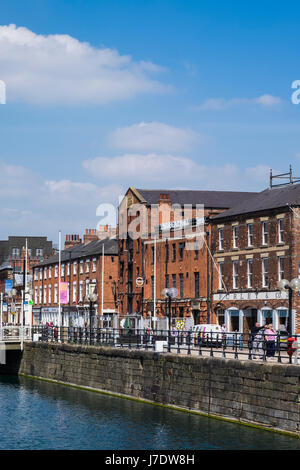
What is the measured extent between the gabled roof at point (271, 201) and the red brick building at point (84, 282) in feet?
72.3

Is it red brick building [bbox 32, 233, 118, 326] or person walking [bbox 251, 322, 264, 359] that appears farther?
red brick building [bbox 32, 233, 118, 326]

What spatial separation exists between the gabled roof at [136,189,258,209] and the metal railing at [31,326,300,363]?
68.2 feet

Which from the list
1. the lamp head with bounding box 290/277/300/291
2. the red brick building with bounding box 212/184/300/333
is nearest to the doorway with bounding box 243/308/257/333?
the red brick building with bounding box 212/184/300/333

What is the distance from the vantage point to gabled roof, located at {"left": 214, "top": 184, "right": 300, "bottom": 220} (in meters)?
59.9

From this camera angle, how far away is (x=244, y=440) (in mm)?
30250

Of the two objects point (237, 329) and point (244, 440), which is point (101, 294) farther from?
point (244, 440)

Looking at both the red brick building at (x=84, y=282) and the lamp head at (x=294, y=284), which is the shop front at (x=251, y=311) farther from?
the red brick building at (x=84, y=282)

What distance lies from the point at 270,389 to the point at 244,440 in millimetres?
2055

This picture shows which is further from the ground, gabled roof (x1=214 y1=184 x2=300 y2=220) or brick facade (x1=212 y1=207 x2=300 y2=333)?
gabled roof (x1=214 y1=184 x2=300 y2=220)

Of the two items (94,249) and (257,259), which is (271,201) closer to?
(257,259)

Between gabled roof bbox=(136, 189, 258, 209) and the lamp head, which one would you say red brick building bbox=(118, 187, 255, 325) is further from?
the lamp head

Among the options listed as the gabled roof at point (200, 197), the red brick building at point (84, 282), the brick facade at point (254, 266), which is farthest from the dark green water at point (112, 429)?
the red brick building at point (84, 282)

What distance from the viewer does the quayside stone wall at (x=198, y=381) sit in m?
30.3

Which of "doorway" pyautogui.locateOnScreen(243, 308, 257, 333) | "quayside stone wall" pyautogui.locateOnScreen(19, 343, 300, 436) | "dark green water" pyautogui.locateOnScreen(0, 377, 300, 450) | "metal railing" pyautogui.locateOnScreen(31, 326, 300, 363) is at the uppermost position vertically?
"doorway" pyautogui.locateOnScreen(243, 308, 257, 333)
